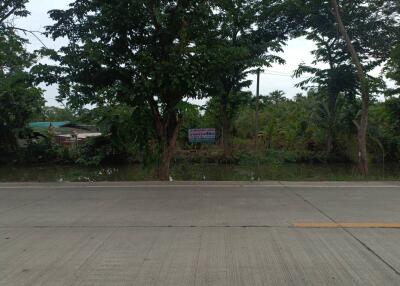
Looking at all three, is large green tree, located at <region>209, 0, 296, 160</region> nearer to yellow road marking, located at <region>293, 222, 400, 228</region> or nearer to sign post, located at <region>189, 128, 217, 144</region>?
sign post, located at <region>189, 128, 217, 144</region>

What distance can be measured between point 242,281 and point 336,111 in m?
24.1

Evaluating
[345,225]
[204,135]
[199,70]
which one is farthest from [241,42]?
[345,225]

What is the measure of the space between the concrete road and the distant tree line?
13.3 feet

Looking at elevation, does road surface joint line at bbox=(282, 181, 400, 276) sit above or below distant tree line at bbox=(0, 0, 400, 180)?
below

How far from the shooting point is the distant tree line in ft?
40.7

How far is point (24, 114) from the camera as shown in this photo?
2666cm

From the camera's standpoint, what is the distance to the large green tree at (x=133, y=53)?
12.0 meters

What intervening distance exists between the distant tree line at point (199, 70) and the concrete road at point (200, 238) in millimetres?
4046

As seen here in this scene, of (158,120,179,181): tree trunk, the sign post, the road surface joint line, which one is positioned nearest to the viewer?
the road surface joint line

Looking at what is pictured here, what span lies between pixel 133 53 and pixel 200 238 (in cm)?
833

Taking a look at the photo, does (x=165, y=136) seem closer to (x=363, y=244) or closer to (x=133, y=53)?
(x=133, y=53)

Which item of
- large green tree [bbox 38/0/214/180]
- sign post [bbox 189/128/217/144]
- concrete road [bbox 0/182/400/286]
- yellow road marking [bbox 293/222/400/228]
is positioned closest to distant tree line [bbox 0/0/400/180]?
large green tree [bbox 38/0/214/180]

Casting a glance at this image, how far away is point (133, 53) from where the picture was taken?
13.0 meters

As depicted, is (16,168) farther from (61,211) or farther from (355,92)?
(355,92)
